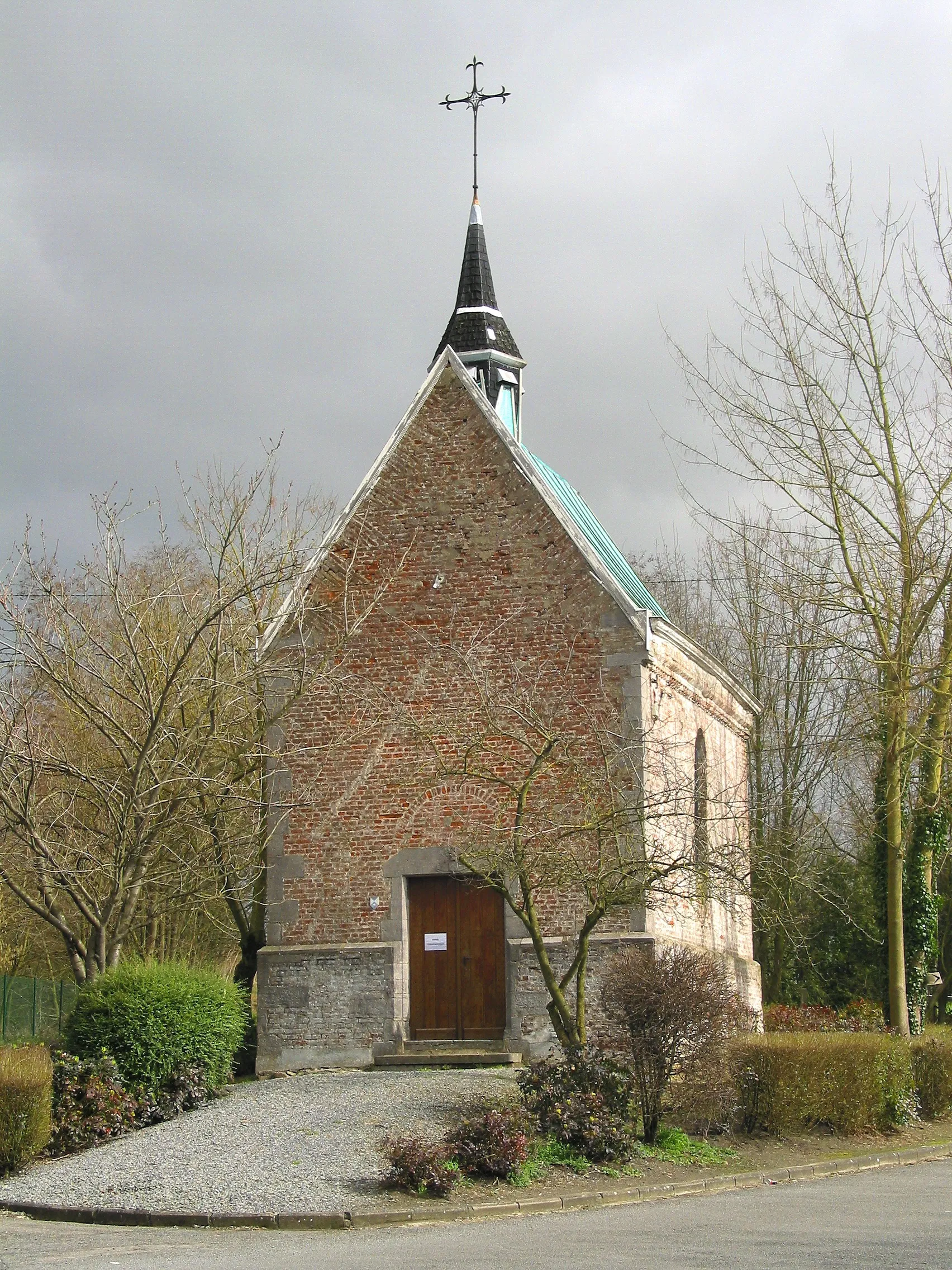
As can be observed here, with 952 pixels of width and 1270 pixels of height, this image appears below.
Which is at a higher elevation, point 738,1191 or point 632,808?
point 632,808

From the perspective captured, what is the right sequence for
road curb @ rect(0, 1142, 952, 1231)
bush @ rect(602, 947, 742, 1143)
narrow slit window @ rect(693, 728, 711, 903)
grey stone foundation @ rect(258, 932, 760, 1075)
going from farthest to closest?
grey stone foundation @ rect(258, 932, 760, 1075) → narrow slit window @ rect(693, 728, 711, 903) → bush @ rect(602, 947, 742, 1143) → road curb @ rect(0, 1142, 952, 1231)

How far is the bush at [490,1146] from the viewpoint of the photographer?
1228 cm

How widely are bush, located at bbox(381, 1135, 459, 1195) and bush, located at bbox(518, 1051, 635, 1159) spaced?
143 centimetres

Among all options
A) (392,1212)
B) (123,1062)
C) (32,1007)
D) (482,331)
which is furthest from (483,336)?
(392,1212)

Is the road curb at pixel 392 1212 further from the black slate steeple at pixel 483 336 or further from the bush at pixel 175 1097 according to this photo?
the black slate steeple at pixel 483 336

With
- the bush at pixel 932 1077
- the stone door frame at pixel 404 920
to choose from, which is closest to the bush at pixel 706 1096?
the bush at pixel 932 1077

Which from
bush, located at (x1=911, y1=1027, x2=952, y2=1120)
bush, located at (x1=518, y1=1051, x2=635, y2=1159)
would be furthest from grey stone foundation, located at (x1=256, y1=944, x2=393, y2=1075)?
bush, located at (x1=911, y1=1027, x2=952, y2=1120)

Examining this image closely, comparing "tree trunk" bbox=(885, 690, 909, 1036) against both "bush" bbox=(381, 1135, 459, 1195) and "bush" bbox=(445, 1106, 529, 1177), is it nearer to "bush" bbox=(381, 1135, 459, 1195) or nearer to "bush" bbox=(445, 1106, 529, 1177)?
"bush" bbox=(445, 1106, 529, 1177)

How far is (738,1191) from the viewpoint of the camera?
12695 mm

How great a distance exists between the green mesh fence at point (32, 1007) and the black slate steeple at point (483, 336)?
43.1 feet

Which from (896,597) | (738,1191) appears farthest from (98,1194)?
(896,597)

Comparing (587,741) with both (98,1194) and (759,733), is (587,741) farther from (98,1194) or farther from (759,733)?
(759,733)

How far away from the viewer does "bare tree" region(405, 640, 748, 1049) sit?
1462 centimetres

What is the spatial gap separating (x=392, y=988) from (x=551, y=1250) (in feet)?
28.8
